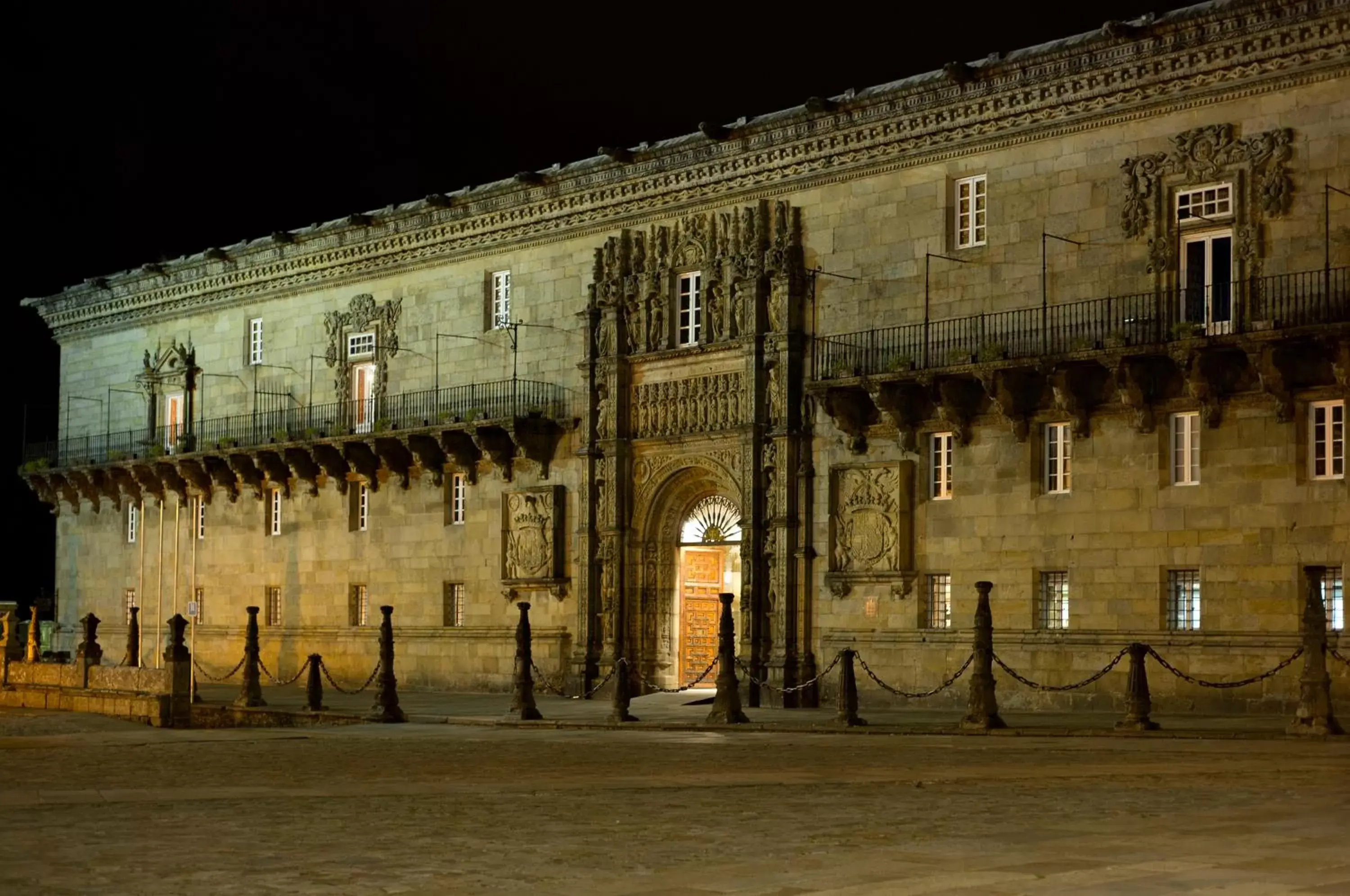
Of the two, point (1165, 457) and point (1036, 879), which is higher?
point (1165, 457)

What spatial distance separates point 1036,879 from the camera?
1038 cm

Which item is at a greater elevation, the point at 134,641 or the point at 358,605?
Answer: the point at 358,605

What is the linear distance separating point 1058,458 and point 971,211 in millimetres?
4565

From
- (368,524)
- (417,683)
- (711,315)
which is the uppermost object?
(711,315)

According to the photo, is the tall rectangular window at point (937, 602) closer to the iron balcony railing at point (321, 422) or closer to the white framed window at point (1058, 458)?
the white framed window at point (1058, 458)

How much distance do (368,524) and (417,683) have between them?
4.00 meters

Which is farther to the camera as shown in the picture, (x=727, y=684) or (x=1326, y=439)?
(x=727, y=684)

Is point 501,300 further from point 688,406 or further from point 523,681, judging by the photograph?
point 523,681

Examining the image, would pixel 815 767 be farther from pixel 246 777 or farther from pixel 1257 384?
pixel 1257 384

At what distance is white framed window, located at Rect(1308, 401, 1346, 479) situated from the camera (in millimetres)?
26406

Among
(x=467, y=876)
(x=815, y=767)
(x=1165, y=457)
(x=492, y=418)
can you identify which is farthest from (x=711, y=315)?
(x=467, y=876)

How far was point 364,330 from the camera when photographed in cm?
4281

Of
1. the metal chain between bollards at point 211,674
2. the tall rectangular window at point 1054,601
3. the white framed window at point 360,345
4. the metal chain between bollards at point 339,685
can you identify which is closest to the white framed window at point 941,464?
the tall rectangular window at point 1054,601

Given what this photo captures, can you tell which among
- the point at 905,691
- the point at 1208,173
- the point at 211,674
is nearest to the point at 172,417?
the point at 211,674
